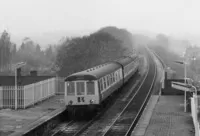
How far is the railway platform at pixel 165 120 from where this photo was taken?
57.5ft

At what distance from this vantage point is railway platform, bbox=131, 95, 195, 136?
17.5 m

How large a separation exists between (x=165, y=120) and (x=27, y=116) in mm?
7942

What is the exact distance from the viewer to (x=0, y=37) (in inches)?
4333

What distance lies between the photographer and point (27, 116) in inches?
784

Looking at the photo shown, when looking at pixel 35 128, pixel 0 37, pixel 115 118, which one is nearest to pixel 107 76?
pixel 115 118

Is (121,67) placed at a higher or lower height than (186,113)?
higher

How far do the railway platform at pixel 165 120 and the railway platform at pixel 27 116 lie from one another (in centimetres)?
504

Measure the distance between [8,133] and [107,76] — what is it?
34.2ft

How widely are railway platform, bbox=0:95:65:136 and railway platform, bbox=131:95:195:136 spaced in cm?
504

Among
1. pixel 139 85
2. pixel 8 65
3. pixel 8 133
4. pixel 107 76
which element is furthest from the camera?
pixel 8 65

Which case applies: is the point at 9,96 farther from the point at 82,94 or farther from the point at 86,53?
the point at 86,53

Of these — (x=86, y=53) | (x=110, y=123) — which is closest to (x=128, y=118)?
(x=110, y=123)

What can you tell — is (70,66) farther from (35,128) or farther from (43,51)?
(43,51)

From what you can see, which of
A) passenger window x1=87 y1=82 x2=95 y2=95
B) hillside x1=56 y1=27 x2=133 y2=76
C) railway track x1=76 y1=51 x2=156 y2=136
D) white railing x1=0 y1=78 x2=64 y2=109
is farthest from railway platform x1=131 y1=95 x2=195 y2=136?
hillside x1=56 y1=27 x2=133 y2=76
